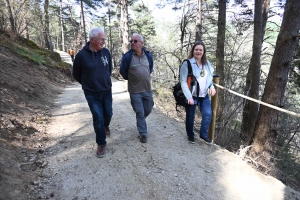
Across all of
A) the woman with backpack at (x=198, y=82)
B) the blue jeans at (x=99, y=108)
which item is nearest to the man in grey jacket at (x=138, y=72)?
the blue jeans at (x=99, y=108)

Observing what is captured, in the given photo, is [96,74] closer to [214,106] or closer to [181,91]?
[181,91]

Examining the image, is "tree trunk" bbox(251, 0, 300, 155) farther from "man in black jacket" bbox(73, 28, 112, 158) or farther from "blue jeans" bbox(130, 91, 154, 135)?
"man in black jacket" bbox(73, 28, 112, 158)

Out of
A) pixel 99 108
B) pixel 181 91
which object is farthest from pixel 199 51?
pixel 99 108

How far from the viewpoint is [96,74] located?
124 inches

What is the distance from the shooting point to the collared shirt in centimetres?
351

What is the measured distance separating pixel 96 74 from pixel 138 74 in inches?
27.8

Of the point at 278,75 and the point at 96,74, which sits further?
the point at 278,75

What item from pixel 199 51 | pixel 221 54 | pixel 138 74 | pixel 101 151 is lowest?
pixel 101 151

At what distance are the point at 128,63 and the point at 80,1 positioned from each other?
25.7 m

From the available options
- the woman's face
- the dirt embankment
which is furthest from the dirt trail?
the woman's face

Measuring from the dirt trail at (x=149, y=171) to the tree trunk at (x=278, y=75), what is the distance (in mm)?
1249

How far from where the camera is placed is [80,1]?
25.3 m

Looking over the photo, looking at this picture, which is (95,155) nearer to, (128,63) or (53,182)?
(53,182)

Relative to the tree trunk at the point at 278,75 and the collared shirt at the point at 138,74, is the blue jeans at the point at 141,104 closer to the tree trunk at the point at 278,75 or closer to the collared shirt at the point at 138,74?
the collared shirt at the point at 138,74
